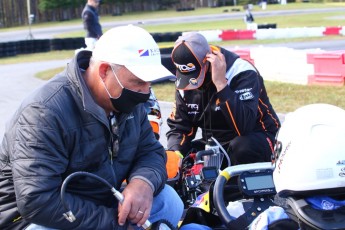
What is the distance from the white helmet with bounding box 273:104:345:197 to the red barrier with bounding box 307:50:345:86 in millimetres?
7585

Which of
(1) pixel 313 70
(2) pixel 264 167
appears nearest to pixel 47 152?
(2) pixel 264 167

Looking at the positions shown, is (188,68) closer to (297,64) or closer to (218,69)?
(218,69)

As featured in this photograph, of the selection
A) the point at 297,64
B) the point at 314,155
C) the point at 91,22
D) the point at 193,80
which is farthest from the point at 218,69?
the point at 91,22

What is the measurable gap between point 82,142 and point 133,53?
0.48 metres

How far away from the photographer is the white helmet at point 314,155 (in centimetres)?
216

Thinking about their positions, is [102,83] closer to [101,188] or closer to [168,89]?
[101,188]

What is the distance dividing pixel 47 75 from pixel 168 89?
499 centimetres

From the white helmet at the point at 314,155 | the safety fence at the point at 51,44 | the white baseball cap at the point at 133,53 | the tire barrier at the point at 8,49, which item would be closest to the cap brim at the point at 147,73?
the white baseball cap at the point at 133,53

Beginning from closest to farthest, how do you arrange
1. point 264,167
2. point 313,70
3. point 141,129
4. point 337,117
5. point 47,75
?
point 337,117 → point 264,167 → point 141,129 → point 313,70 → point 47,75

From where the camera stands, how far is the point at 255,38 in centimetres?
2434

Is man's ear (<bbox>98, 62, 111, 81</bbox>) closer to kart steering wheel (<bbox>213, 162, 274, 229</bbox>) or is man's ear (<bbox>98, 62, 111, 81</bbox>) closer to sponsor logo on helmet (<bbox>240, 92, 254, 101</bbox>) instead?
kart steering wheel (<bbox>213, 162, 274, 229</bbox>)

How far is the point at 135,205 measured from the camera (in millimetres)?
2908

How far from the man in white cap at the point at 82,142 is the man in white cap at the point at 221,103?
Result: 1.15 metres

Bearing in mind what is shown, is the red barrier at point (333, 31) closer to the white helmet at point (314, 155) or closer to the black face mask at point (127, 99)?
the black face mask at point (127, 99)
